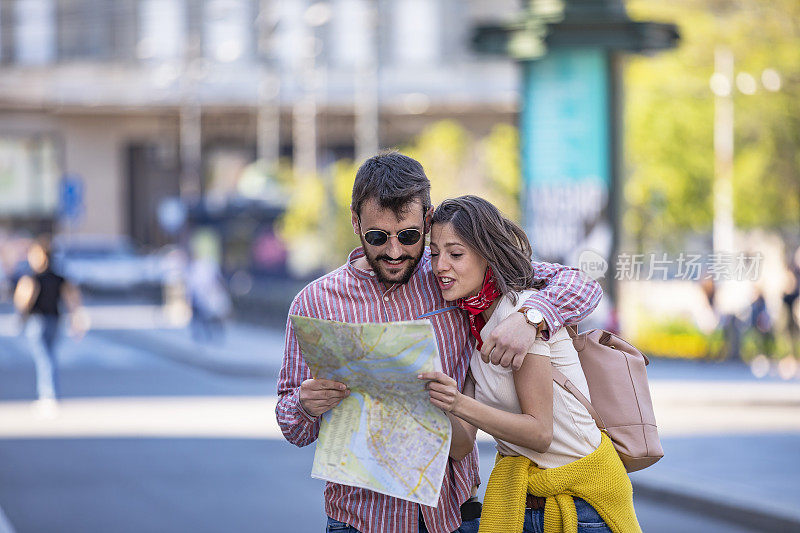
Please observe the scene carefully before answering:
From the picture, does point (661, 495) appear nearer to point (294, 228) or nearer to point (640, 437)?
point (640, 437)

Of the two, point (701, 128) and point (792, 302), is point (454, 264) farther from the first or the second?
point (701, 128)

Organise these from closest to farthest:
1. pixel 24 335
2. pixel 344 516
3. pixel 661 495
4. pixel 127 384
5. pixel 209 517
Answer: pixel 344 516
pixel 209 517
pixel 661 495
pixel 127 384
pixel 24 335

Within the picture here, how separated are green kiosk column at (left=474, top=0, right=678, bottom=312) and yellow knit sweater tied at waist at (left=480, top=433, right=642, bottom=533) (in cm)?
1065

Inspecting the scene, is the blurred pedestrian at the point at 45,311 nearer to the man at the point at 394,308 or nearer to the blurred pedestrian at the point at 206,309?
the blurred pedestrian at the point at 206,309

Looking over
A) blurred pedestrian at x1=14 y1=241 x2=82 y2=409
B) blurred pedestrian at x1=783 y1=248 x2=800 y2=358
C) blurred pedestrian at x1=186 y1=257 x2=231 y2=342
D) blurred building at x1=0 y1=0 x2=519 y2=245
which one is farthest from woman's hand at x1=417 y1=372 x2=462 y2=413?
blurred building at x1=0 y1=0 x2=519 y2=245

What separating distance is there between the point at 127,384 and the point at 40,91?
48490 millimetres

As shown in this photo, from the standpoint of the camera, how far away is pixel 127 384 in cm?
1909

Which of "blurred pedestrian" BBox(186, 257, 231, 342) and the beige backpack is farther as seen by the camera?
"blurred pedestrian" BBox(186, 257, 231, 342)

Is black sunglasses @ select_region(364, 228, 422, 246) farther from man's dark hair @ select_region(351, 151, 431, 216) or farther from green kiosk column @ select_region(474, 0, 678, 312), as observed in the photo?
green kiosk column @ select_region(474, 0, 678, 312)

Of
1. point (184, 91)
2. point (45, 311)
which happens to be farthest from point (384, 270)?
point (184, 91)

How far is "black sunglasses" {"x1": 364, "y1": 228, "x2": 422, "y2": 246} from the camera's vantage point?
3512 mm

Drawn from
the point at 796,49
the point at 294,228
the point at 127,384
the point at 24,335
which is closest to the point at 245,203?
the point at 294,228

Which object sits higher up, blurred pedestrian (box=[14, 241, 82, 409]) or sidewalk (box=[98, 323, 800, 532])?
blurred pedestrian (box=[14, 241, 82, 409])

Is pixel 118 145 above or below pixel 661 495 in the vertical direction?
above
